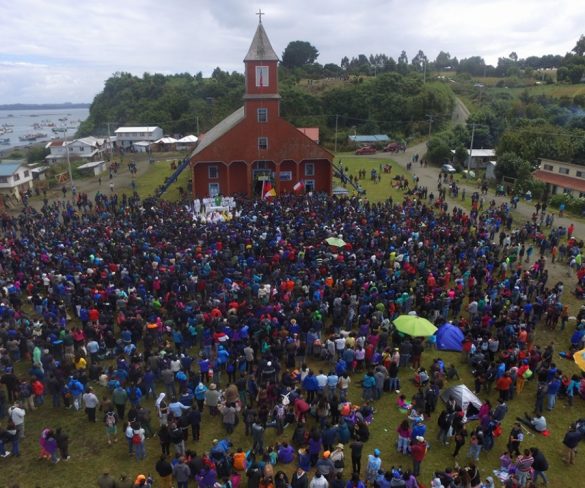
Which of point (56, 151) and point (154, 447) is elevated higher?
point (56, 151)

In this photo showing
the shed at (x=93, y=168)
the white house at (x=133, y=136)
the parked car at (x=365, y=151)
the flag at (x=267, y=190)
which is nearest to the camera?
the flag at (x=267, y=190)

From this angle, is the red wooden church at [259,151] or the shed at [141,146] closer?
the red wooden church at [259,151]

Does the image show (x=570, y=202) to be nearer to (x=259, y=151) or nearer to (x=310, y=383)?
(x=259, y=151)

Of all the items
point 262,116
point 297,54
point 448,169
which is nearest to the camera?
point 262,116

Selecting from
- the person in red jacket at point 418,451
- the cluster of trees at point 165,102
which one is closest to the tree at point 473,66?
the cluster of trees at point 165,102

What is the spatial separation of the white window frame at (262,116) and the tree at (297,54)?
91.5m

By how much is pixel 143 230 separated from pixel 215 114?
74575 millimetres

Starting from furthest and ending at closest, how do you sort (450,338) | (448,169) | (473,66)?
(473,66), (448,169), (450,338)

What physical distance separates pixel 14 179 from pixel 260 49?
26.0 metres

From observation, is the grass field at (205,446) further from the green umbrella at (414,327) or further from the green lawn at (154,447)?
the green umbrella at (414,327)

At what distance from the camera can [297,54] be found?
125 meters

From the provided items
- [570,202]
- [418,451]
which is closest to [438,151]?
[570,202]

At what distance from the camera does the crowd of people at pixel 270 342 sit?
12227 mm

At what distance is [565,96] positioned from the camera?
84.8 metres
